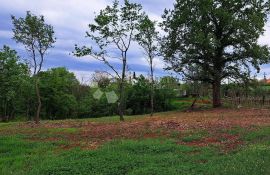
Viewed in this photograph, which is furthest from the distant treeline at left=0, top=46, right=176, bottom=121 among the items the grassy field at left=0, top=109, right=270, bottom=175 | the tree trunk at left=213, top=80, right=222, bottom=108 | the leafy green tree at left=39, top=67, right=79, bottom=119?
the grassy field at left=0, top=109, right=270, bottom=175

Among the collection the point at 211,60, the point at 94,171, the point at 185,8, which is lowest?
the point at 94,171

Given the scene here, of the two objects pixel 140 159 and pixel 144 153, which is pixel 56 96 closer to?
pixel 144 153

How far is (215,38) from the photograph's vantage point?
153 feet

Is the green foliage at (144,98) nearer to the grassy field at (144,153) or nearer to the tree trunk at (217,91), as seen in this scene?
the tree trunk at (217,91)

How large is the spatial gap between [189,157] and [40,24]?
2276cm

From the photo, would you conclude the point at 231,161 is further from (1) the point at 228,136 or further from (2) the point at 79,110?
(2) the point at 79,110

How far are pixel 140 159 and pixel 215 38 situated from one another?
3454cm

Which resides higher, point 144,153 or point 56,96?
point 56,96

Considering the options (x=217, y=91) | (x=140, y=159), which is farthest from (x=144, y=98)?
(x=140, y=159)

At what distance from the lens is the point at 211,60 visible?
49406 millimetres

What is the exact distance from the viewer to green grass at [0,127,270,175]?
1230 cm

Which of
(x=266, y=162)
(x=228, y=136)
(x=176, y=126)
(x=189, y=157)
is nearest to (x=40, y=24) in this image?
(x=176, y=126)

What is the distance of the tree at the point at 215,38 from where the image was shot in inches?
1818

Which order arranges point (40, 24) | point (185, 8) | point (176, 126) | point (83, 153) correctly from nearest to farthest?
point (83, 153) < point (176, 126) < point (40, 24) < point (185, 8)
